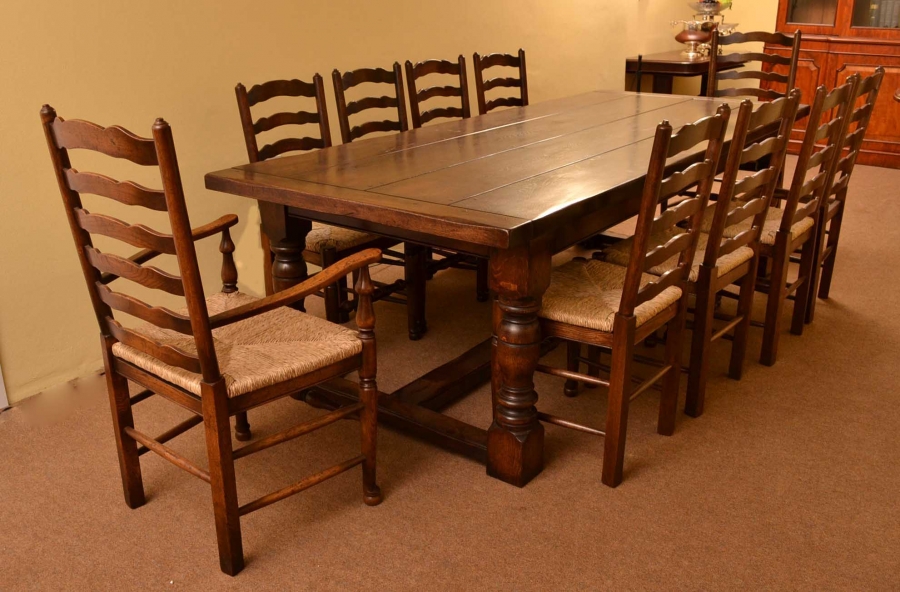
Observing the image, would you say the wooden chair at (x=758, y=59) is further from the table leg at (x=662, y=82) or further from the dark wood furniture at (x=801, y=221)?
the table leg at (x=662, y=82)

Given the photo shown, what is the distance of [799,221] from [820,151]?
25cm

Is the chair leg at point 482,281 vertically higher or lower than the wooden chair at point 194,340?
lower

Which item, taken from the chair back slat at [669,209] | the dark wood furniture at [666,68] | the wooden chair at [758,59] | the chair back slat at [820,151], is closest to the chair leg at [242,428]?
the chair back slat at [669,209]

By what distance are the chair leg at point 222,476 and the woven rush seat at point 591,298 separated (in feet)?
2.75

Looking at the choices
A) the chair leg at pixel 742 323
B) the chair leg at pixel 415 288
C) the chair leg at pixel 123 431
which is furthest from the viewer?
the chair leg at pixel 415 288

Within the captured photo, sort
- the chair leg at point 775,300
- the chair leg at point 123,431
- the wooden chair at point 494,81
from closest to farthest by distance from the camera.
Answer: the chair leg at point 123,431 → the chair leg at point 775,300 → the wooden chair at point 494,81

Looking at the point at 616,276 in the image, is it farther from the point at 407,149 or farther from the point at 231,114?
the point at 231,114

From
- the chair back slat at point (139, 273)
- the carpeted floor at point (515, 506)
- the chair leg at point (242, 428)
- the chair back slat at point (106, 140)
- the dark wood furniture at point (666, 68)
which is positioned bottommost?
the carpeted floor at point (515, 506)

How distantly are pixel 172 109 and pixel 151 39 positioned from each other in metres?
0.25

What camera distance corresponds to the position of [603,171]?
2.41m

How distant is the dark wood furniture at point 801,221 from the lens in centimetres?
268

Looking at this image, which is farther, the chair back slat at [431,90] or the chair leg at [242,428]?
the chair back slat at [431,90]

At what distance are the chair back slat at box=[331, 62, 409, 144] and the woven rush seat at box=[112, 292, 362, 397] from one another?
1.17m

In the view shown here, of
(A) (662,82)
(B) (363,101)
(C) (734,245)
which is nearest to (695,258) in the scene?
(C) (734,245)
